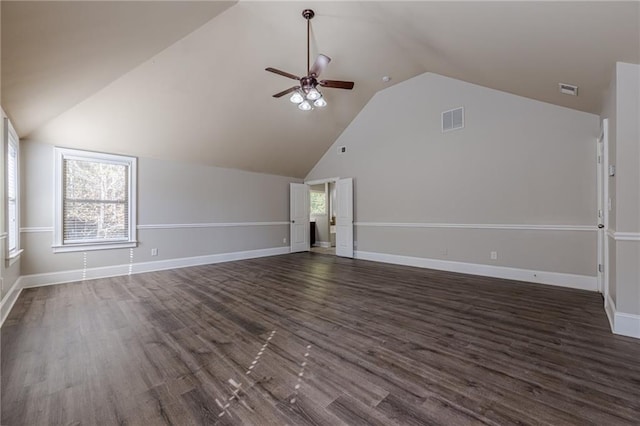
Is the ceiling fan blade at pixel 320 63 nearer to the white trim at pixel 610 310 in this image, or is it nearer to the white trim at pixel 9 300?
the white trim at pixel 610 310

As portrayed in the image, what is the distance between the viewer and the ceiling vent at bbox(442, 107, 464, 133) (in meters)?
4.91

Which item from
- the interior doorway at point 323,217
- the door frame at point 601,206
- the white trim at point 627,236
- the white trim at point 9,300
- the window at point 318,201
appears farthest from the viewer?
the window at point 318,201

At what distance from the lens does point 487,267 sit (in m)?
4.62

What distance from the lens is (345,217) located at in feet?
22.1

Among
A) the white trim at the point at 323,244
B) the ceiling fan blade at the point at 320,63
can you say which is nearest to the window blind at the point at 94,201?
the ceiling fan blade at the point at 320,63

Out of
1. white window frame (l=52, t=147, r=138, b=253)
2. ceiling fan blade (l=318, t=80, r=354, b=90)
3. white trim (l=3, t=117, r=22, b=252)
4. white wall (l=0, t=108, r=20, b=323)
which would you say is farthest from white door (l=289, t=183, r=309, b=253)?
white wall (l=0, t=108, r=20, b=323)

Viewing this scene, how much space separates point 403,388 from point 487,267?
147 inches

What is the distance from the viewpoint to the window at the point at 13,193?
340 centimetres

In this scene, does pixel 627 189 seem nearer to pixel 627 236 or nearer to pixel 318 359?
pixel 627 236

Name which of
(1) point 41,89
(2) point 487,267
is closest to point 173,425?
(1) point 41,89

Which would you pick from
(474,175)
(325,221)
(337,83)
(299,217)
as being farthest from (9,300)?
(325,221)

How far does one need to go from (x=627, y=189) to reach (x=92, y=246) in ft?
23.2

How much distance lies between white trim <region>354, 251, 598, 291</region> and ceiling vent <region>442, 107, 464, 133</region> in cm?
250

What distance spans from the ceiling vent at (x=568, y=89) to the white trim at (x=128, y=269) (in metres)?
6.39
